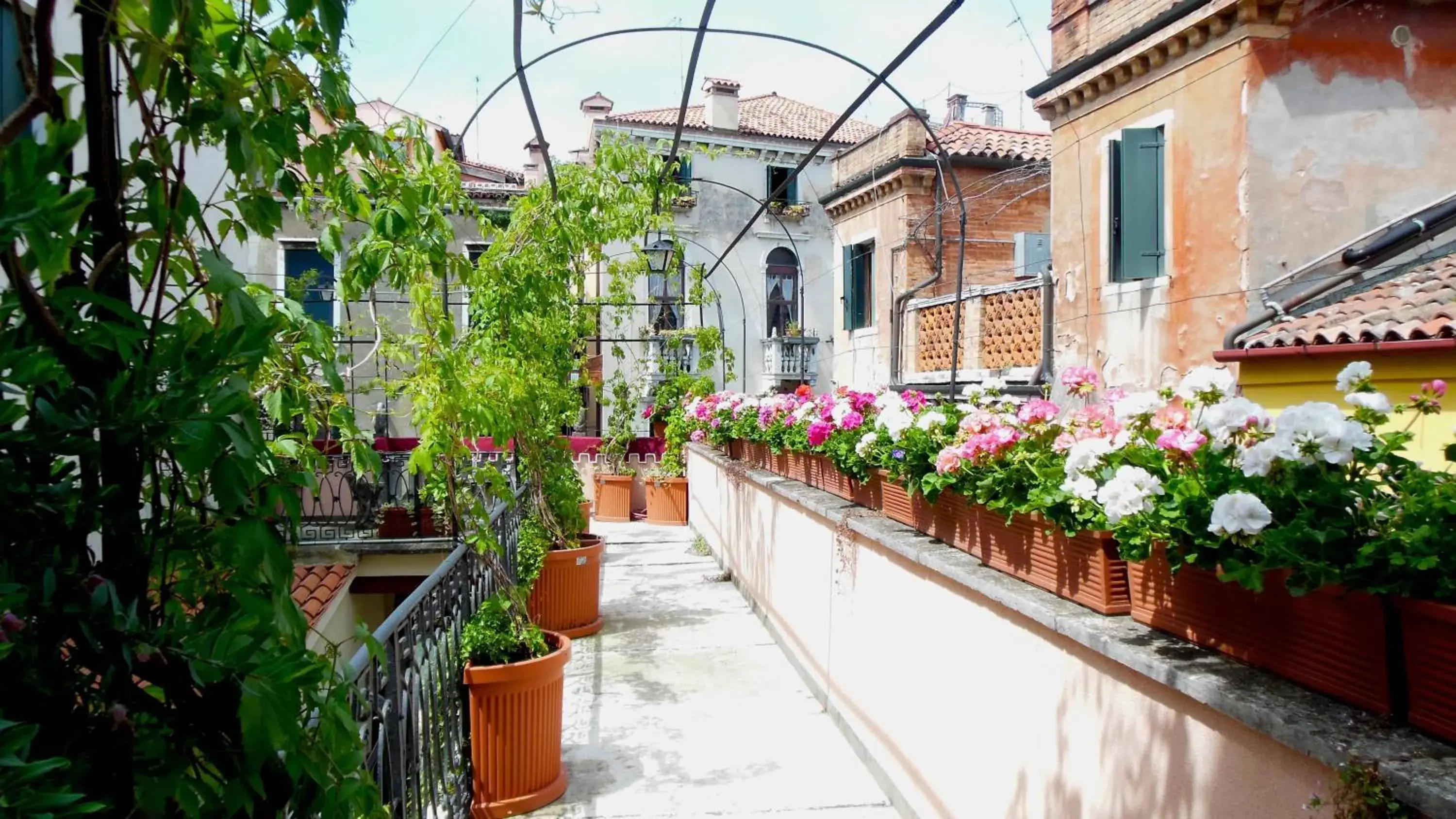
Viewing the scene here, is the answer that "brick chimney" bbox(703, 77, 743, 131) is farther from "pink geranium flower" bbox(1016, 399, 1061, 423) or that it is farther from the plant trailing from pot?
the plant trailing from pot

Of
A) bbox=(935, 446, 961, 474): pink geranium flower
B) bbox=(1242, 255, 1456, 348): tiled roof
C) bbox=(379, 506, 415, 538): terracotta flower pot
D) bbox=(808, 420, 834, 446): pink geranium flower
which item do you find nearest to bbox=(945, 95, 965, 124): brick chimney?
bbox=(1242, 255, 1456, 348): tiled roof

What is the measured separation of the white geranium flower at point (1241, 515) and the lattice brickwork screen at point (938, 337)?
13.1 m

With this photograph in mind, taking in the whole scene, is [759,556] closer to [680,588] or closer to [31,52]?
[680,588]

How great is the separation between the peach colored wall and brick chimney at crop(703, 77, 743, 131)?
2372cm

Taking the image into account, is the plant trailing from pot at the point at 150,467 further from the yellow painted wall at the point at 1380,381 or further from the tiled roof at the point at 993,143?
the tiled roof at the point at 993,143

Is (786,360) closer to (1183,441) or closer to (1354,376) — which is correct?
(1183,441)

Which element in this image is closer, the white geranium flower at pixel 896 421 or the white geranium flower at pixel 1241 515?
the white geranium flower at pixel 1241 515

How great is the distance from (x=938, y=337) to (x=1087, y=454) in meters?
13.6

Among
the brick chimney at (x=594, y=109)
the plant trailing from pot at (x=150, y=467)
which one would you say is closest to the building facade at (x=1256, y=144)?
the plant trailing from pot at (x=150, y=467)

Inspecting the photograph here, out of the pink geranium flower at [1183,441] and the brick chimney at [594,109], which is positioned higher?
the brick chimney at [594,109]

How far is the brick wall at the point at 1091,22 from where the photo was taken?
1057 cm

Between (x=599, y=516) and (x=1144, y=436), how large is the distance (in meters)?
14.7

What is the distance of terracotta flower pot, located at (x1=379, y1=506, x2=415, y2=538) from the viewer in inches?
450

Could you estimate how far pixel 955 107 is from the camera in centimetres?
2561
